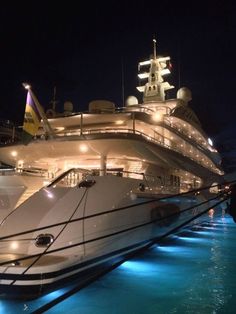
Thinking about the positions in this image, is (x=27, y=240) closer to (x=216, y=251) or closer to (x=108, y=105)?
(x=216, y=251)

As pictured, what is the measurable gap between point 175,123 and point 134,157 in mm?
8426

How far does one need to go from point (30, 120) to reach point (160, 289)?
9.32 meters

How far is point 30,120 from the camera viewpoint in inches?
599

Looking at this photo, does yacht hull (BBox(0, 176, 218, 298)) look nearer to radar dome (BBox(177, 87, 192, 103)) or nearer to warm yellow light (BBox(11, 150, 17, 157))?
warm yellow light (BBox(11, 150, 17, 157))

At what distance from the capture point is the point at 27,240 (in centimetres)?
945

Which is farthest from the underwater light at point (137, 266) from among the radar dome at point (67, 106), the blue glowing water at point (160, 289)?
the radar dome at point (67, 106)

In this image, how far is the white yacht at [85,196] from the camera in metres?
8.02

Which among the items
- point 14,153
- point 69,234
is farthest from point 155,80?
point 69,234

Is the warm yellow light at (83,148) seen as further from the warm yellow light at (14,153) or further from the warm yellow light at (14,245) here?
the warm yellow light at (14,245)

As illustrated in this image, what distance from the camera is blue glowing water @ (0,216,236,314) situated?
7281 millimetres

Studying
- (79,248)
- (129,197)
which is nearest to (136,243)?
(129,197)

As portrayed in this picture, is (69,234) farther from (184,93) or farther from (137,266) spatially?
Answer: (184,93)

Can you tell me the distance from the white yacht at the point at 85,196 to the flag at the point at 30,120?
0.15 ft

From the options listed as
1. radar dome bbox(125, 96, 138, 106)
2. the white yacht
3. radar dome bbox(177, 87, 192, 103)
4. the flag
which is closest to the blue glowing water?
the white yacht
